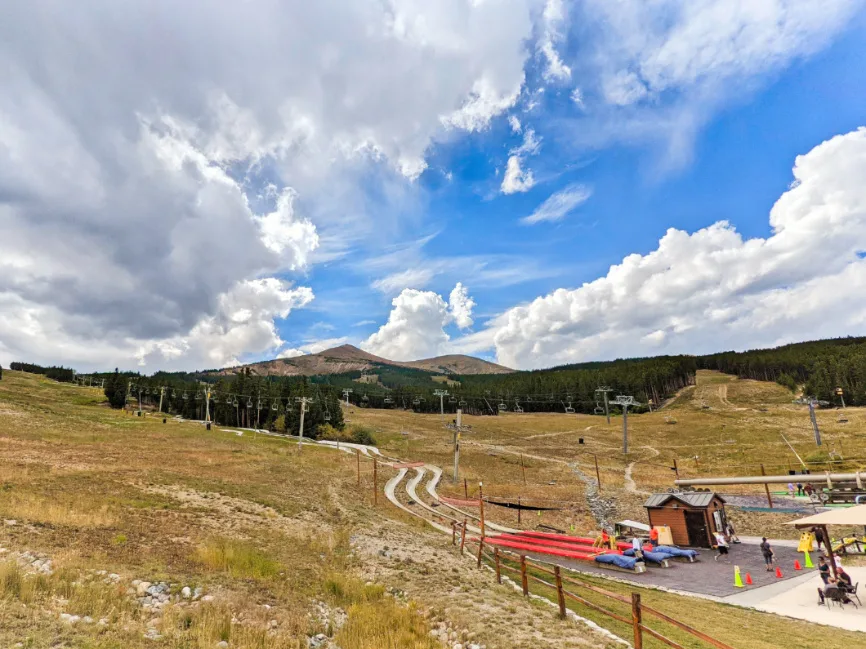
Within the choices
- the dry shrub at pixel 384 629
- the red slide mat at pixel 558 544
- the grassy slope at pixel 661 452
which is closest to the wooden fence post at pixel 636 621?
the grassy slope at pixel 661 452

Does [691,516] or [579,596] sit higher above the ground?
[579,596]

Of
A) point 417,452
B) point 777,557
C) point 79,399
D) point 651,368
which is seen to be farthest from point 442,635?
point 651,368

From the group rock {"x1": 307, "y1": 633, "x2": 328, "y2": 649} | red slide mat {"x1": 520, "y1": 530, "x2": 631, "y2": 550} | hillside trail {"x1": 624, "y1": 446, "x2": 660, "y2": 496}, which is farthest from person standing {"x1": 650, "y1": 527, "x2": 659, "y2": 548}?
rock {"x1": 307, "y1": 633, "x2": 328, "y2": 649}

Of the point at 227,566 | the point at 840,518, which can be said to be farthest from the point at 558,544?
the point at 227,566

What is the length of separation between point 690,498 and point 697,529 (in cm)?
230

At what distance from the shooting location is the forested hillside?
426 ft

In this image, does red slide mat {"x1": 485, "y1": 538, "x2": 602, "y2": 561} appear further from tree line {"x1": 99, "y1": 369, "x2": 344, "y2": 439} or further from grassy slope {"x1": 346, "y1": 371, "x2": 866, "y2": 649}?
tree line {"x1": 99, "y1": 369, "x2": 344, "y2": 439}

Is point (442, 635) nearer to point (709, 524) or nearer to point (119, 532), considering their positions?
point (119, 532)

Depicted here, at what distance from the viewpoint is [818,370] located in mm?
142250

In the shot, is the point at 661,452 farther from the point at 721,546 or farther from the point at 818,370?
the point at 818,370

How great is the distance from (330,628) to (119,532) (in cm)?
1236

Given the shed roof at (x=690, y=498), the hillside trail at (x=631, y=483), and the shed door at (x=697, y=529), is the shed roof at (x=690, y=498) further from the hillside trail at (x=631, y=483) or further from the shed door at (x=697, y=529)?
the hillside trail at (x=631, y=483)

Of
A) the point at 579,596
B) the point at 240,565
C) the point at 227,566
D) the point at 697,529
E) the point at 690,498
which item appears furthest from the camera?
the point at 690,498

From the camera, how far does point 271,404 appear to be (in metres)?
118
